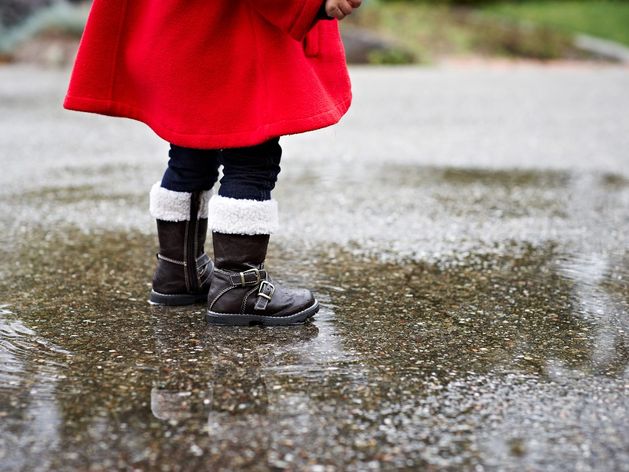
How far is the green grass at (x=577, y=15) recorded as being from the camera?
17.6m

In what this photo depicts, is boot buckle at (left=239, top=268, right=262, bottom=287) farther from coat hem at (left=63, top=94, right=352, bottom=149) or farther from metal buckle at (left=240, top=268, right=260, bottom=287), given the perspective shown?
coat hem at (left=63, top=94, right=352, bottom=149)

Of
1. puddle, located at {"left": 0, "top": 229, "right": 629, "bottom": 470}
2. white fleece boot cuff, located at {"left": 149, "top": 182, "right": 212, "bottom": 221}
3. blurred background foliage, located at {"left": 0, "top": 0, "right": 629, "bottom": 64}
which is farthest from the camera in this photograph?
blurred background foliage, located at {"left": 0, "top": 0, "right": 629, "bottom": 64}

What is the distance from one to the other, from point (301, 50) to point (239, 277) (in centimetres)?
63

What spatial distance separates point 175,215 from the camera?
2.59 m

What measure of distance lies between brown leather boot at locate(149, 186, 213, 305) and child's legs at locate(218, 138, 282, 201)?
0.20 metres

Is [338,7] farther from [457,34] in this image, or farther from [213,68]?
[457,34]

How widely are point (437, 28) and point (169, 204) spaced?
14.4 metres

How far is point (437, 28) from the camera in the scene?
53.4 ft

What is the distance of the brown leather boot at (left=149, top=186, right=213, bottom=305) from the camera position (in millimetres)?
2586

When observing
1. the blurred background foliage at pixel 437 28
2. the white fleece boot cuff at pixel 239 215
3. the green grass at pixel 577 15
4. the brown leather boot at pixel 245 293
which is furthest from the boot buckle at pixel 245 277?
the green grass at pixel 577 15

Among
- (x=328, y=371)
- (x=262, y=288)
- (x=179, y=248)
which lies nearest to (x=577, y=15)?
(x=179, y=248)

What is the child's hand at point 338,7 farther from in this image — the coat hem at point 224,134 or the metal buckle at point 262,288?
the metal buckle at point 262,288

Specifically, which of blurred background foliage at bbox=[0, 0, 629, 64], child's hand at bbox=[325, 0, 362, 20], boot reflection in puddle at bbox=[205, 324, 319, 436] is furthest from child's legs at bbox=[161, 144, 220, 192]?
blurred background foliage at bbox=[0, 0, 629, 64]

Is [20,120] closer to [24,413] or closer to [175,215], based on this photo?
[175,215]
